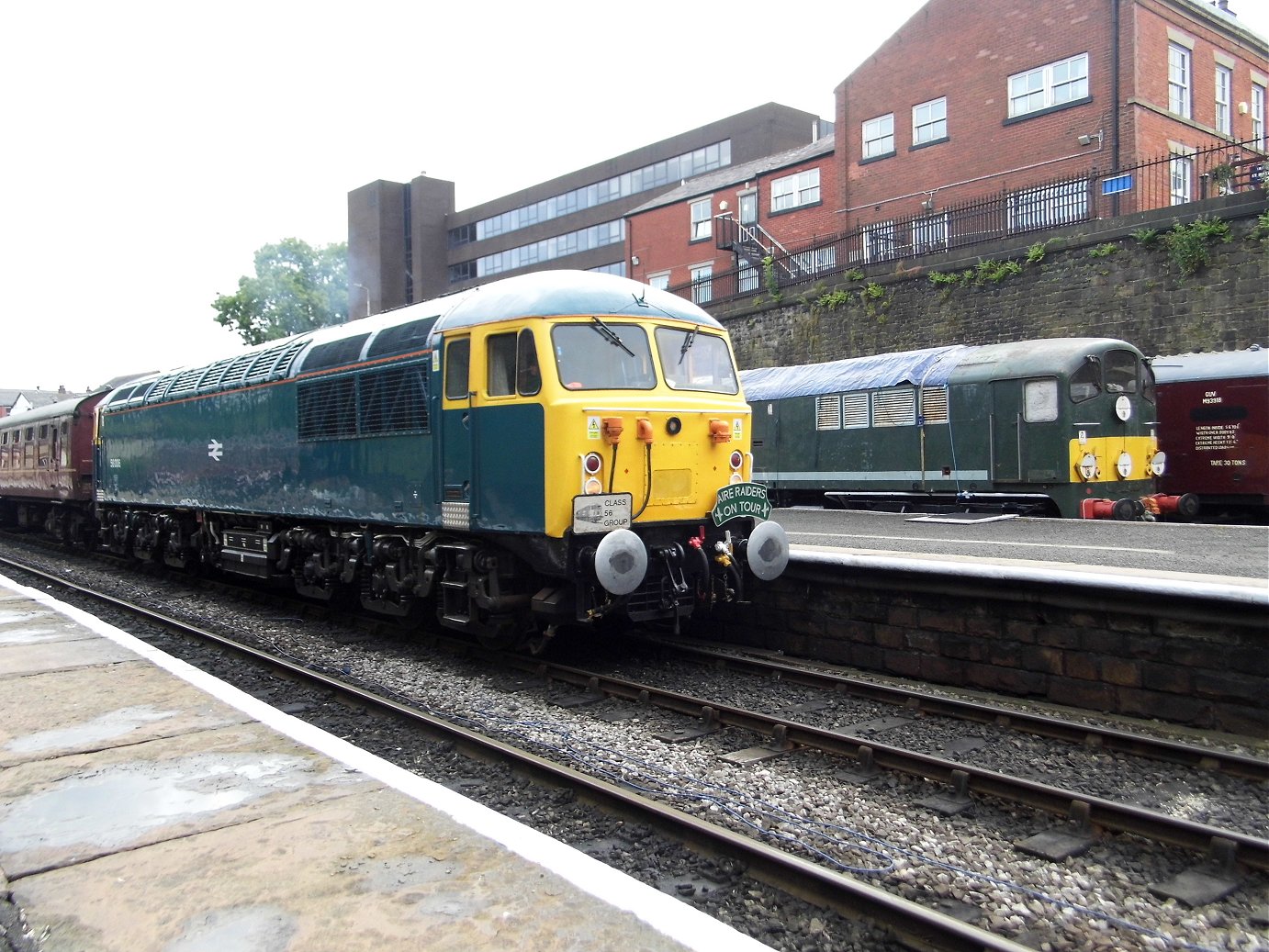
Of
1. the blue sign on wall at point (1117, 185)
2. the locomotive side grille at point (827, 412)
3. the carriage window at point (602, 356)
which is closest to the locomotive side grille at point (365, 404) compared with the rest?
the carriage window at point (602, 356)

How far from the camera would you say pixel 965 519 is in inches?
574

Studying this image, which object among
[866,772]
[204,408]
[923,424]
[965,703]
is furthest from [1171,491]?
[204,408]

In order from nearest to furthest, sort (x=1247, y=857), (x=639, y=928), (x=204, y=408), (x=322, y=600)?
1. (x=639, y=928)
2. (x=1247, y=857)
3. (x=322, y=600)
4. (x=204, y=408)

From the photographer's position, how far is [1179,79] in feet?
82.7

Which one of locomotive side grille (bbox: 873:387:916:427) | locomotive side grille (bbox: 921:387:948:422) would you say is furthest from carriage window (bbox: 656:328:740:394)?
locomotive side grille (bbox: 873:387:916:427)

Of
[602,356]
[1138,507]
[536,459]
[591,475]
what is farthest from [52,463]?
[1138,507]

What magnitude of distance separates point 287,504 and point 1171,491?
1482 centimetres

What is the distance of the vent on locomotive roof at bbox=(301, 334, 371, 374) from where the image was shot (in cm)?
1063

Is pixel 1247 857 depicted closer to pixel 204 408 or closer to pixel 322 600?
pixel 322 600

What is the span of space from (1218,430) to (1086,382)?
341 centimetres

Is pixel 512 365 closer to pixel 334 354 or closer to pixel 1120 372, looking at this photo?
pixel 334 354

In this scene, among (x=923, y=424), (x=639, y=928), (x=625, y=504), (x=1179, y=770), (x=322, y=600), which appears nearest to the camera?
(x=639, y=928)

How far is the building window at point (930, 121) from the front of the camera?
2767 cm

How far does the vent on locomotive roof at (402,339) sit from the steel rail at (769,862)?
12.1ft
